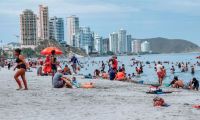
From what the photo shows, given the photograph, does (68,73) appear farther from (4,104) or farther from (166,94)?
(4,104)

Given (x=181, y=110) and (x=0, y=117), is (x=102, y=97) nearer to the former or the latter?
(x=181, y=110)

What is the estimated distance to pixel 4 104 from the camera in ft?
45.9

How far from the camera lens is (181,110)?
538 inches

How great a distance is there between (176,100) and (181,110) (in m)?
3.04

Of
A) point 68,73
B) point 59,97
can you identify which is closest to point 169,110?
point 59,97

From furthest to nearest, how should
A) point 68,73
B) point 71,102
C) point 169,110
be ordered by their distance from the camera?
point 68,73, point 71,102, point 169,110

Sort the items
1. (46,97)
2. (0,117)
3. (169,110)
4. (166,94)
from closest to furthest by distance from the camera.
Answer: (0,117), (169,110), (46,97), (166,94)

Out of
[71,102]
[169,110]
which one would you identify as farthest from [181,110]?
[71,102]

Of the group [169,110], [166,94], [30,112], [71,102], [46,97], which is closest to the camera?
[30,112]

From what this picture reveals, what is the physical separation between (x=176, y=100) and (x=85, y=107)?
428 centimetres

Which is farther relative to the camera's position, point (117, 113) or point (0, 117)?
point (117, 113)

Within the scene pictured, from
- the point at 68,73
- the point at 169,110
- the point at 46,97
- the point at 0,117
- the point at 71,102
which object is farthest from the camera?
the point at 68,73

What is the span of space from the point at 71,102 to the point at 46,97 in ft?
5.17

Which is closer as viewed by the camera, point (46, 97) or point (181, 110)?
point (181, 110)
